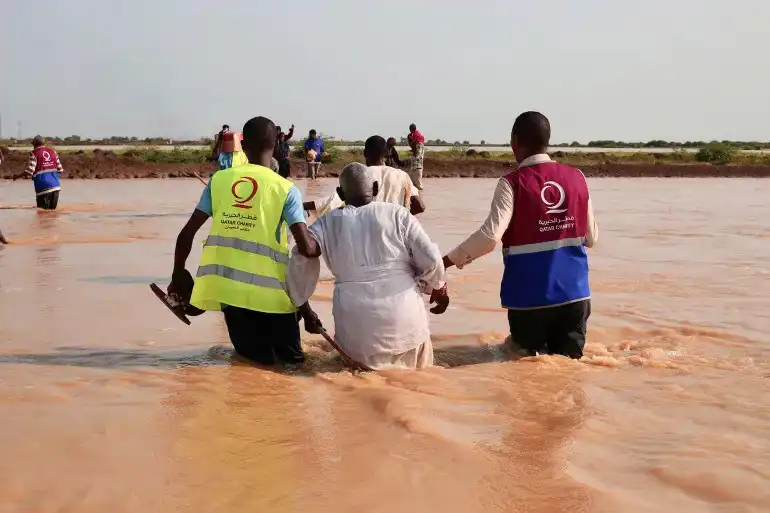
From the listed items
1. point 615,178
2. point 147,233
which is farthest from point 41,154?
point 615,178

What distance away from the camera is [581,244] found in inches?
221

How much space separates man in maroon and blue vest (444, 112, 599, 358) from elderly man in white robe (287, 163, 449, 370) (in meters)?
0.35

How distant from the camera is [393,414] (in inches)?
185

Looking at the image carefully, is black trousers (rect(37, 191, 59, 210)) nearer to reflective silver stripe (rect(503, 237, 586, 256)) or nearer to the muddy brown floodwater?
the muddy brown floodwater

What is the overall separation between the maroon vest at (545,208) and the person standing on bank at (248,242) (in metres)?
1.23

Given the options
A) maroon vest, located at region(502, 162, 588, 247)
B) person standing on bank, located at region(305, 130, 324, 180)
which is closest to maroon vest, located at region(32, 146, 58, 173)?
person standing on bank, located at region(305, 130, 324, 180)

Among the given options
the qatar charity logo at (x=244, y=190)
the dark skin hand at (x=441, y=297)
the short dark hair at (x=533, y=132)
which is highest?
the short dark hair at (x=533, y=132)

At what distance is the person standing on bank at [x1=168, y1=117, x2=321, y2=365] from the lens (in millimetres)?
5465

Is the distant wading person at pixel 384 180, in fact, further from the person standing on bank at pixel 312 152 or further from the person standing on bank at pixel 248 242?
the person standing on bank at pixel 312 152

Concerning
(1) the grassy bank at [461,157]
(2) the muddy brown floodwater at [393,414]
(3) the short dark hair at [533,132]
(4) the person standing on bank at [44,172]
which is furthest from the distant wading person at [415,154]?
(1) the grassy bank at [461,157]

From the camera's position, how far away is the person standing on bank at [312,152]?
28128mm

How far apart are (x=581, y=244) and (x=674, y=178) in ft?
109

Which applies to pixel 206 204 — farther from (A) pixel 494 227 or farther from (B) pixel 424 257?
(A) pixel 494 227

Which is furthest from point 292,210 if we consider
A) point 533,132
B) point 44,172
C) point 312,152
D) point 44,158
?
point 312,152
